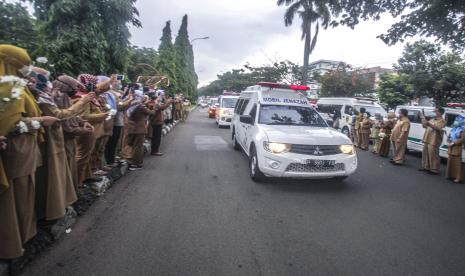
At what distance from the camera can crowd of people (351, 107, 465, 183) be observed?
7.59 m

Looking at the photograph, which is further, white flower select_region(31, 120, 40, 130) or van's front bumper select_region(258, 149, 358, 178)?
van's front bumper select_region(258, 149, 358, 178)

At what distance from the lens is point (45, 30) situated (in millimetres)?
6477

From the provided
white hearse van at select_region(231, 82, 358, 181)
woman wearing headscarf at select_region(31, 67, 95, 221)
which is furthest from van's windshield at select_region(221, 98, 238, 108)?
woman wearing headscarf at select_region(31, 67, 95, 221)

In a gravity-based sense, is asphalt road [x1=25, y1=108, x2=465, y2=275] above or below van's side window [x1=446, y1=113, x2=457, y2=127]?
below

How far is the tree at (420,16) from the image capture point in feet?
30.7

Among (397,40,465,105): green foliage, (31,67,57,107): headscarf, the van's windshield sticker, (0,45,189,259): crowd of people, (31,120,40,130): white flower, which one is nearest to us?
(0,45,189,259): crowd of people

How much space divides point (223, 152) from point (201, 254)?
6.38 m

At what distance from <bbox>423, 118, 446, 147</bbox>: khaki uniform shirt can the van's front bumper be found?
4055 mm

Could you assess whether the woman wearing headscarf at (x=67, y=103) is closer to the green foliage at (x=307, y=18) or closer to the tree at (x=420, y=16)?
the tree at (x=420, y=16)

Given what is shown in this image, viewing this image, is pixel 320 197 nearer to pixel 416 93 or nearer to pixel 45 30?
pixel 45 30

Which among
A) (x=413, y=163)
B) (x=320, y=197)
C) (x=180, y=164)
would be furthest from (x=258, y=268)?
(x=413, y=163)

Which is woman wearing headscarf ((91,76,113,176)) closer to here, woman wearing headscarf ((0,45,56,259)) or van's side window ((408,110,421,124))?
woman wearing headscarf ((0,45,56,259))

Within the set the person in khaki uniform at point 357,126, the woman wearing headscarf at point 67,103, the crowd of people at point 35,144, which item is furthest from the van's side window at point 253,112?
the person in khaki uniform at point 357,126

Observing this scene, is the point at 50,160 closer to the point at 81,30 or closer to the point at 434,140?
the point at 81,30
